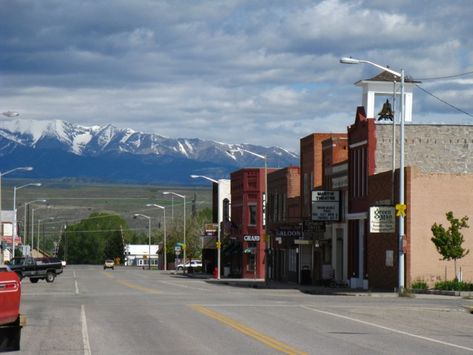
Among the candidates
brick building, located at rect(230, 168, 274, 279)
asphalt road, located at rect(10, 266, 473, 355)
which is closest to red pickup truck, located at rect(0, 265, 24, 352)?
asphalt road, located at rect(10, 266, 473, 355)

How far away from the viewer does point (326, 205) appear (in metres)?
62.1

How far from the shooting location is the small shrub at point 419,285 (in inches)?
1950

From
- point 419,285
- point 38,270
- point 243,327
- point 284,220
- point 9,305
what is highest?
point 284,220

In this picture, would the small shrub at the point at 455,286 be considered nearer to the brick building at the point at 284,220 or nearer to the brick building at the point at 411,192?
the brick building at the point at 411,192

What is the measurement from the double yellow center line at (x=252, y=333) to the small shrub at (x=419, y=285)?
18536 mm

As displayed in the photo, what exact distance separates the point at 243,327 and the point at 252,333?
68.2 inches

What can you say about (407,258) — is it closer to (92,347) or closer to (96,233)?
(92,347)

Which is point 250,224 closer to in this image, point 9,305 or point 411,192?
point 411,192

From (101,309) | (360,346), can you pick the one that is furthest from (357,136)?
(360,346)

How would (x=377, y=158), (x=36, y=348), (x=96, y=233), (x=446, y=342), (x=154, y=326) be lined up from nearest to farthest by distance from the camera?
(x=36, y=348)
(x=446, y=342)
(x=154, y=326)
(x=377, y=158)
(x=96, y=233)

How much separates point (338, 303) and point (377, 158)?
62.0 feet

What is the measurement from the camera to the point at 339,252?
208ft

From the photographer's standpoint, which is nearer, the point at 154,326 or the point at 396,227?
the point at 154,326

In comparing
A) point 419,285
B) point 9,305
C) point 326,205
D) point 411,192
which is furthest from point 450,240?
point 9,305
